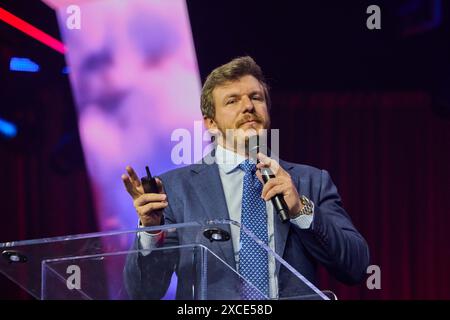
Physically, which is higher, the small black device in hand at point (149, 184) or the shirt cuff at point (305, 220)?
the small black device in hand at point (149, 184)

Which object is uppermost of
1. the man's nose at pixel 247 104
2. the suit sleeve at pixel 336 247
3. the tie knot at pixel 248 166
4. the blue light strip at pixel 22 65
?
the blue light strip at pixel 22 65

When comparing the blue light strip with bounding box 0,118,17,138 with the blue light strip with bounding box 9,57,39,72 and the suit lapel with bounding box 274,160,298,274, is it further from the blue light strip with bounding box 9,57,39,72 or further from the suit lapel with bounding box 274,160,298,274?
the suit lapel with bounding box 274,160,298,274

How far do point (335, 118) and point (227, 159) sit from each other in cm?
209

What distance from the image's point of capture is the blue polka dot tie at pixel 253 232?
90.1 inches

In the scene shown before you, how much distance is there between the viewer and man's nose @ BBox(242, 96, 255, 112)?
8.92 feet

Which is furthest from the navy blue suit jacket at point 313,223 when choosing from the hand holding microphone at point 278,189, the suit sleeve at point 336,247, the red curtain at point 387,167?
the red curtain at point 387,167

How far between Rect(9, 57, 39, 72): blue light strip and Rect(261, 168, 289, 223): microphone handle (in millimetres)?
2106

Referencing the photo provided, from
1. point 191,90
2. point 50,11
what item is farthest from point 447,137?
point 50,11

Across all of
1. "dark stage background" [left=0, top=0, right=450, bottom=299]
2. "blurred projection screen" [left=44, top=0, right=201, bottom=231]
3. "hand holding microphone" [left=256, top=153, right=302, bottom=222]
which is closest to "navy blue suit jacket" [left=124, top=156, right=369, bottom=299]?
"hand holding microphone" [left=256, top=153, right=302, bottom=222]

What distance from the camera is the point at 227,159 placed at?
9.12 ft

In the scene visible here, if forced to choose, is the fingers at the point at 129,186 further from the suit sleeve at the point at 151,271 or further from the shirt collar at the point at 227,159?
the shirt collar at the point at 227,159

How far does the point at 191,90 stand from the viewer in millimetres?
4156

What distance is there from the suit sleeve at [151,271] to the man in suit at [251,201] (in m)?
0.04

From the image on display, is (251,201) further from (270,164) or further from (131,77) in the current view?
(131,77)
